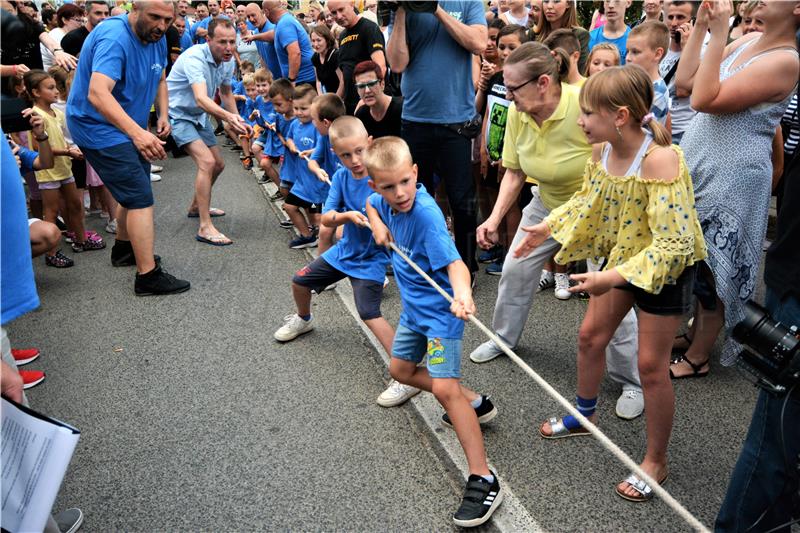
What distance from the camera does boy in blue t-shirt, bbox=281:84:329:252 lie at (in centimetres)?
578

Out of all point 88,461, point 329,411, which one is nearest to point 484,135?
point 329,411

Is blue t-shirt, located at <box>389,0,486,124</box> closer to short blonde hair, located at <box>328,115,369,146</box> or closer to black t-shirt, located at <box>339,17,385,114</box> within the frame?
short blonde hair, located at <box>328,115,369,146</box>

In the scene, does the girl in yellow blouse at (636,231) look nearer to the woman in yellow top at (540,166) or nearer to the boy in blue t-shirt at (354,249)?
the woman in yellow top at (540,166)

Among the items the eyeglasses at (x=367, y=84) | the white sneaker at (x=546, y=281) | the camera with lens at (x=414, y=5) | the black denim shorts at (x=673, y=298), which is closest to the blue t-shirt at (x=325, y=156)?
the eyeglasses at (x=367, y=84)

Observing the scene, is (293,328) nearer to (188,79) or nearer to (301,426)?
(301,426)

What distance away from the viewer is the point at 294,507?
2.61 metres

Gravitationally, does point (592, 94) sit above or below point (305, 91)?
above

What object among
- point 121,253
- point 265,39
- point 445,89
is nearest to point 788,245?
point 445,89

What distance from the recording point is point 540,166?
134 inches

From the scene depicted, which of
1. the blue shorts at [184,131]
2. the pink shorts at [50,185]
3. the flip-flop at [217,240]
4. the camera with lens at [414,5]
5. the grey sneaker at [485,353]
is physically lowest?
the flip-flop at [217,240]

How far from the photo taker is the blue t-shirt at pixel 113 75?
15.1 ft

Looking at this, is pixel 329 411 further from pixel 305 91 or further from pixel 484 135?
pixel 305 91

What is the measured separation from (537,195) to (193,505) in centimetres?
243

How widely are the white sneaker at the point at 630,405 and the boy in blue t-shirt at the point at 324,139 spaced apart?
238 centimetres
